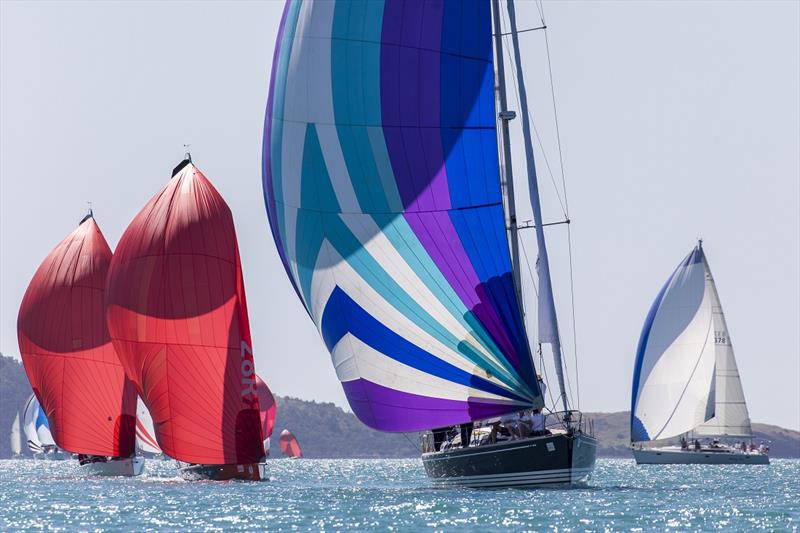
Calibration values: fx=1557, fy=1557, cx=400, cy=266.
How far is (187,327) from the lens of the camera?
36.8m

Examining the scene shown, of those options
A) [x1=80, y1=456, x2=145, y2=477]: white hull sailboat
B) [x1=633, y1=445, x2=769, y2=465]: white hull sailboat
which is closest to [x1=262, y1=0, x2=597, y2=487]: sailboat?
[x1=80, y1=456, x2=145, y2=477]: white hull sailboat

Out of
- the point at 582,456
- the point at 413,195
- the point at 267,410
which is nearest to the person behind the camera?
the point at 413,195

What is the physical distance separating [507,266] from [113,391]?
1829 cm

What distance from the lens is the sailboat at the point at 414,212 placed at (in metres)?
29.5

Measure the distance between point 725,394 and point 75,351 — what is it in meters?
33.8

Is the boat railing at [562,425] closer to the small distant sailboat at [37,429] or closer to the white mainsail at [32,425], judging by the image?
the small distant sailboat at [37,429]

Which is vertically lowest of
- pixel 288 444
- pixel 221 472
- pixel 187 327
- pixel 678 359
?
pixel 221 472

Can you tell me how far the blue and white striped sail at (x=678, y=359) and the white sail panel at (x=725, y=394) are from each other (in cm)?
46

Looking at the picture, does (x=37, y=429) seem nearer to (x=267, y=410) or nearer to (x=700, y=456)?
(x=267, y=410)

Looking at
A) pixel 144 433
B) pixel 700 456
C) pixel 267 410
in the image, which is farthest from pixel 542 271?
pixel 267 410

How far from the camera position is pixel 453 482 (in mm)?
32406

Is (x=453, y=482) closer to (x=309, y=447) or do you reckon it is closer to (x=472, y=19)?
(x=472, y=19)

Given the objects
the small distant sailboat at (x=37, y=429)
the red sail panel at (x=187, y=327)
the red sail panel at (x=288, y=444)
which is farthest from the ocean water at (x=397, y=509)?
the red sail panel at (x=288, y=444)

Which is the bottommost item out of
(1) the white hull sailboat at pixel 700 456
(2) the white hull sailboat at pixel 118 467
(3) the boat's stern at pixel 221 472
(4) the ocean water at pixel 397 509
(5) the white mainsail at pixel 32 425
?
(4) the ocean water at pixel 397 509
